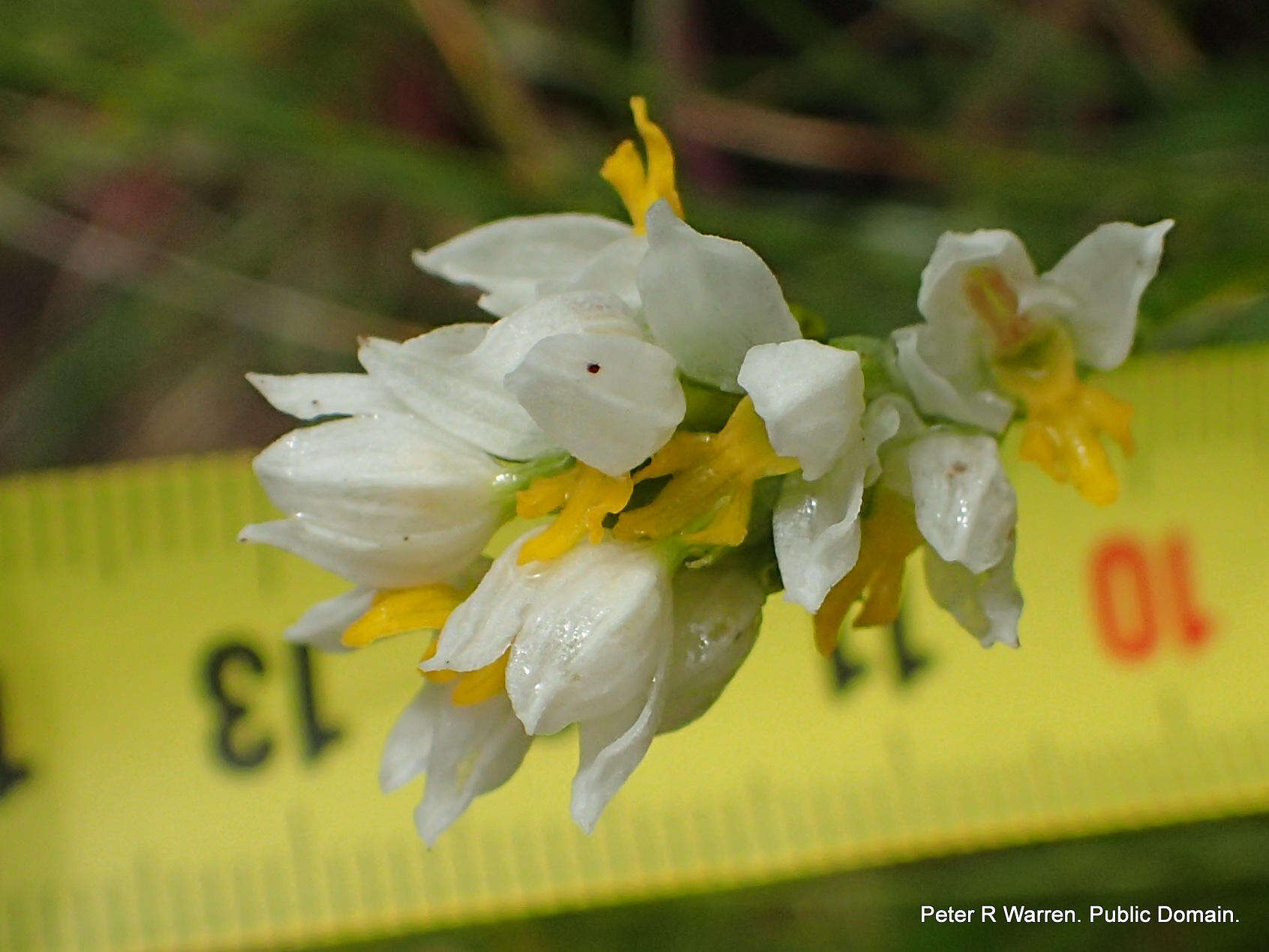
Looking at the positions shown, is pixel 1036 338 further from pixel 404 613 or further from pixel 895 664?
pixel 895 664

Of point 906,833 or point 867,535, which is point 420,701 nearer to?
point 867,535

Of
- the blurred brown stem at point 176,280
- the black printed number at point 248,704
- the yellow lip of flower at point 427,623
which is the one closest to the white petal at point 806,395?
the yellow lip of flower at point 427,623

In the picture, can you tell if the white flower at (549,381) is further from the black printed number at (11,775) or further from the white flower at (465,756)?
the black printed number at (11,775)

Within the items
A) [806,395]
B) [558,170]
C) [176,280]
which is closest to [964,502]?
[806,395]

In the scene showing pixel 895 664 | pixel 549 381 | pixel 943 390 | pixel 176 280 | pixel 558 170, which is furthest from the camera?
pixel 176 280

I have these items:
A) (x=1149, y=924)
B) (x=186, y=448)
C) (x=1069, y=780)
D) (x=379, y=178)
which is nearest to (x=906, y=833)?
(x=1069, y=780)

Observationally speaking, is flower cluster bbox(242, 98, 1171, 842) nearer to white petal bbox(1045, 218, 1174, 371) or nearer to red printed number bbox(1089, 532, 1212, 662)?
white petal bbox(1045, 218, 1174, 371)

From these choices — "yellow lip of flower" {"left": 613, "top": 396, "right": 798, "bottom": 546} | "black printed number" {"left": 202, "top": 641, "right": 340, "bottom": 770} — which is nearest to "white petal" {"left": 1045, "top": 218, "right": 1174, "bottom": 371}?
"yellow lip of flower" {"left": 613, "top": 396, "right": 798, "bottom": 546}
